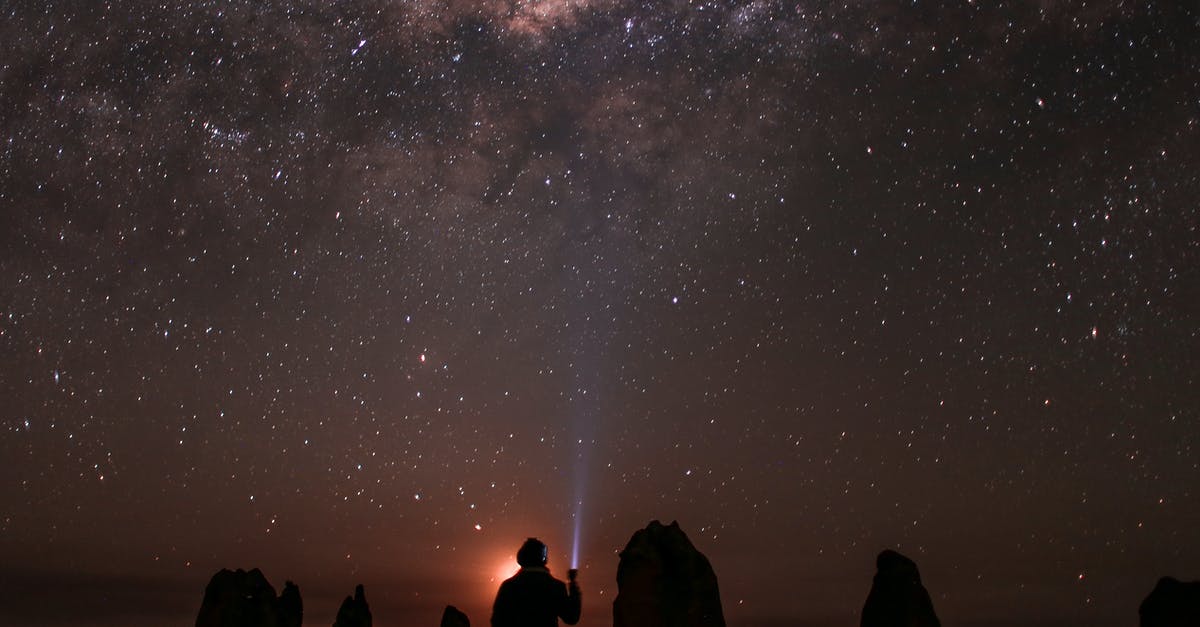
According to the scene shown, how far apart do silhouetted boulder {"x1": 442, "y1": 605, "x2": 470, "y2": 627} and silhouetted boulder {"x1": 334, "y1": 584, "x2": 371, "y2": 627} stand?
473 cm

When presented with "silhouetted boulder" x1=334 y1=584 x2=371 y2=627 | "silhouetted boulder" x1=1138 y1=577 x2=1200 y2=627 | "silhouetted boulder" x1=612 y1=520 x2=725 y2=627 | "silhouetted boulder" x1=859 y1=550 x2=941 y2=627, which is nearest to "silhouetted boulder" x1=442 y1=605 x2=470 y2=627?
"silhouetted boulder" x1=334 y1=584 x2=371 y2=627

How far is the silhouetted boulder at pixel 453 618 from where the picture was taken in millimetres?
51156

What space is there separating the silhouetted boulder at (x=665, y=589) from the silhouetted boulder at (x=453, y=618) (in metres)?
18.0

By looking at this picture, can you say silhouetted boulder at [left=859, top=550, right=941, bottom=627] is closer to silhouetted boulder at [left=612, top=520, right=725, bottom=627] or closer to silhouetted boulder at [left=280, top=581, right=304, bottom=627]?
silhouetted boulder at [left=612, top=520, right=725, bottom=627]

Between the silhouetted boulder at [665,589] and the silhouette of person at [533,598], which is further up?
the silhouetted boulder at [665,589]

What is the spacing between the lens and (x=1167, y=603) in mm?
25609

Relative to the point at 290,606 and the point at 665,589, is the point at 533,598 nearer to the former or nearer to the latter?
the point at 665,589

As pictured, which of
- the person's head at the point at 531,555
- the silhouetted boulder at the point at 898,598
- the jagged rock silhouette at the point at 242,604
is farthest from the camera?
the jagged rock silhouette at the point at 242,604

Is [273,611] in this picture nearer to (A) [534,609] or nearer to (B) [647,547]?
(B) [647,547]

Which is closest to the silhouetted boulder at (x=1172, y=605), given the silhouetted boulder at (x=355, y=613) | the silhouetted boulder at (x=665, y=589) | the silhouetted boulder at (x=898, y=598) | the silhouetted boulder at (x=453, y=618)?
the silhouetted boulder at (x=898, y=598)

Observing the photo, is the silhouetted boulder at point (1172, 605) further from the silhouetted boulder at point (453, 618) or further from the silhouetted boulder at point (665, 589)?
the silhouetted boulder at point (453, 618)

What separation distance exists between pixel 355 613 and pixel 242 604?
6018mm

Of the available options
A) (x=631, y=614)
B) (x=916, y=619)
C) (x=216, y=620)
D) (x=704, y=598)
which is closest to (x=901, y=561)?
(x=916, y=619)

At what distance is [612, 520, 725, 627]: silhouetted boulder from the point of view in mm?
35281
